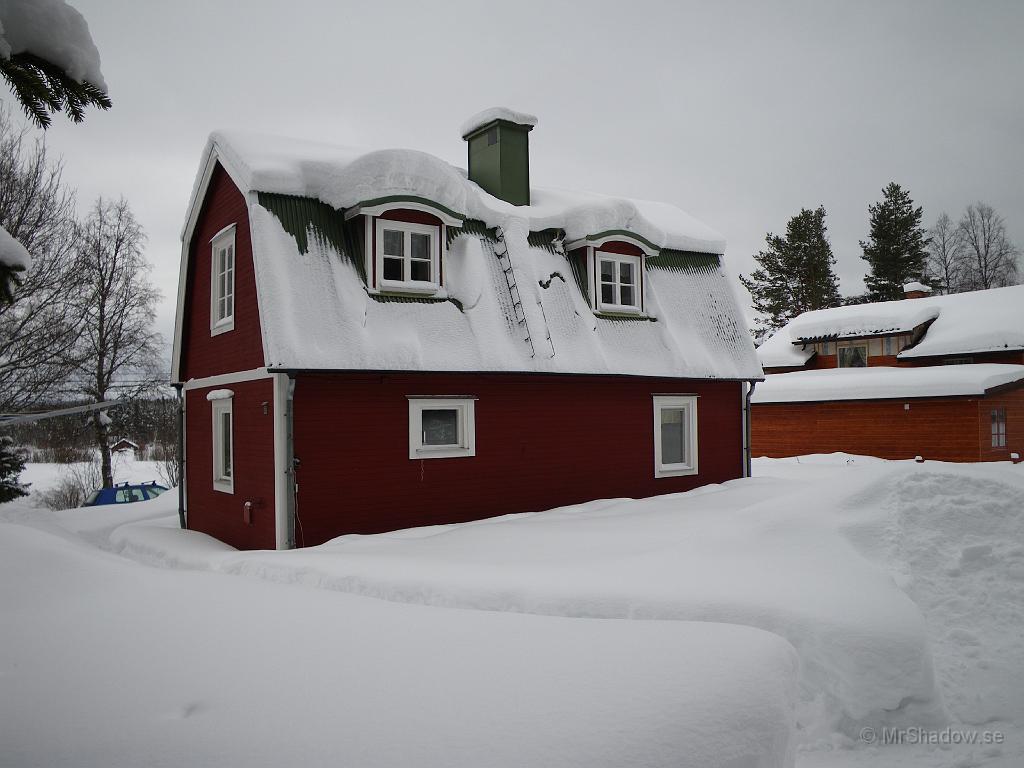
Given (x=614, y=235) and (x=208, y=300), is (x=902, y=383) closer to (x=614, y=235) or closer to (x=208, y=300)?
(x=614, y=235)

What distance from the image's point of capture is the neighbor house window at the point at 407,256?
10.3m

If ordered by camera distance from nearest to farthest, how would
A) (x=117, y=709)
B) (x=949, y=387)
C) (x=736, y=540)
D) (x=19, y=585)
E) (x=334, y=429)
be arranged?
(x=117, y=709)
(x=19, y=585)
(x=736, y=540)
(x=334, y=429)
(x=949, y=387)

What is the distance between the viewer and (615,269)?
12742mm

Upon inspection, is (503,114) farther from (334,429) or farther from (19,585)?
(19,585)

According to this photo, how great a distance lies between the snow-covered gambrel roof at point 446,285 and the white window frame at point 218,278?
1.08 metres

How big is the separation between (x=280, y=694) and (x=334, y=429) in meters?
6.07

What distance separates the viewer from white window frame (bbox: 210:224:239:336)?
10.8 metres

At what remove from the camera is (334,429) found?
31.4 feet

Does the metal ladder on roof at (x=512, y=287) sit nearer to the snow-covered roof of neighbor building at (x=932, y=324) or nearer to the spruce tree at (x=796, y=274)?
the snow-covered roof of neighbor building at (x=932, y=324)

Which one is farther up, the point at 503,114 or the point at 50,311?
the point at 503,114

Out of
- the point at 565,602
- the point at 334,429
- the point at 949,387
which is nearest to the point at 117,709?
the point at 565,602

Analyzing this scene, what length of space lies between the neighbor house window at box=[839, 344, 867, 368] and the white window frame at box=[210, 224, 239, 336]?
22.7 meters

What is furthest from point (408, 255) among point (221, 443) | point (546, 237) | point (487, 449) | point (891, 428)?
point (891, 428)

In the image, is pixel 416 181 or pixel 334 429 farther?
pixel 416 181
